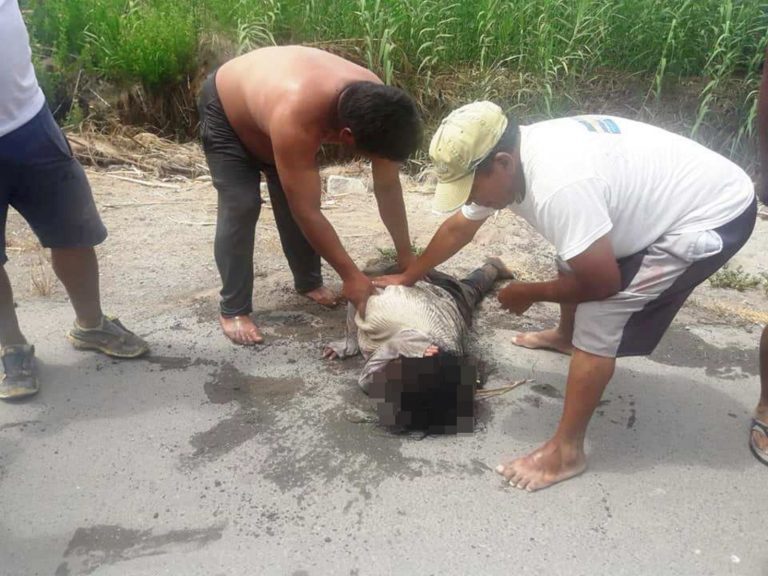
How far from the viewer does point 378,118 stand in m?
2.46

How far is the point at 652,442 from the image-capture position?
8.46ft

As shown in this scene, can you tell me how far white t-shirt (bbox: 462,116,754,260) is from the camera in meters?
1.99

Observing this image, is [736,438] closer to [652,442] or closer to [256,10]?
[652,442]

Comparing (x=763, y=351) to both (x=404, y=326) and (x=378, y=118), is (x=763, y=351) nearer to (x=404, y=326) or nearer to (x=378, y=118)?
(x=404, y=326)

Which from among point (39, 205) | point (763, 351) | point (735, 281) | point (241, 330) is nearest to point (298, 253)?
point (241, 330)

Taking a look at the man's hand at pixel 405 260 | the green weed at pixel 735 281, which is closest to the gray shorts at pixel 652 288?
the man's hand at pixel 405 260

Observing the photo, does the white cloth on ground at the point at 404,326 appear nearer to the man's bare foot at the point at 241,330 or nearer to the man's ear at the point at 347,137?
the man's bare foot at the point at 241,330

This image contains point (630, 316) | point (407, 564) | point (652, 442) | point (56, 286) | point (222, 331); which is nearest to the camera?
point (407, 564)

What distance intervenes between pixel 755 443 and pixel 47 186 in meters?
2.90

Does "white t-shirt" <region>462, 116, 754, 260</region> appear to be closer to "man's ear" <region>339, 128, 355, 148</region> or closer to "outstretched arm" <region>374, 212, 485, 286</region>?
"outstretched arm" <region>374, 212, 485, 286</region>

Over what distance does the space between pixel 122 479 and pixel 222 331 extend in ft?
3.42

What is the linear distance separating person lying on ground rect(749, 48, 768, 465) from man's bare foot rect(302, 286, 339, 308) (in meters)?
2.01

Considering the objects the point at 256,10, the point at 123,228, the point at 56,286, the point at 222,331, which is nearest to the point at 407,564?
the point at 222,331

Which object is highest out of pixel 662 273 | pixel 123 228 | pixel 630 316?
pixel 662 273
